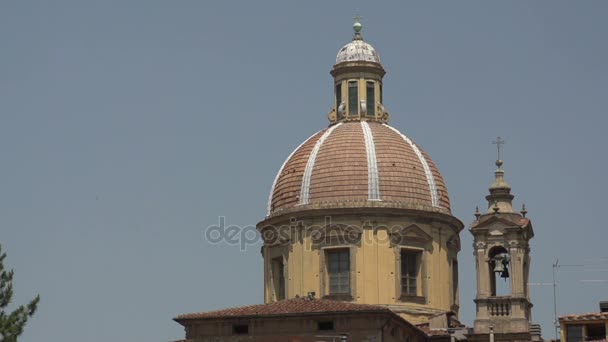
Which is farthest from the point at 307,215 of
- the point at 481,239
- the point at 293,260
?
the point at 481,239

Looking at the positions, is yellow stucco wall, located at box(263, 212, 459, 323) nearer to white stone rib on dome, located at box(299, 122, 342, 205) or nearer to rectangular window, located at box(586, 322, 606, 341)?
white stone rib on dome, located at box(299, 122, 342, 205)

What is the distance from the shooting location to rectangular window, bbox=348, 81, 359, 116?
112 meters

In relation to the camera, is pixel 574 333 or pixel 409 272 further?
pixel 409 272

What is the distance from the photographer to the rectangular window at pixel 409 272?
107m

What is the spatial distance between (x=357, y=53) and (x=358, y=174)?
6545 millimetres

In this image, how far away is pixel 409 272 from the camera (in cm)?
10700

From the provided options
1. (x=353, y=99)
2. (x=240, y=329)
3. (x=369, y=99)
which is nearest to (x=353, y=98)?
(x=353, y=99)

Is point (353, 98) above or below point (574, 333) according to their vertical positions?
above

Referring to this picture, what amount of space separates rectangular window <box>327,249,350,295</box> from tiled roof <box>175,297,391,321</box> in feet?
22.7

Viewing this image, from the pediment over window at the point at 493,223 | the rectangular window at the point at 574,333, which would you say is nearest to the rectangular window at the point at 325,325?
the pediment over window at the point at 493,223

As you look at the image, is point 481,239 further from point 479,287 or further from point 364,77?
point 364,77

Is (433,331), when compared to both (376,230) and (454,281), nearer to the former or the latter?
(376,230)

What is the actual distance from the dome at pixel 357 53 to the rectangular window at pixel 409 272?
9542 millimetres

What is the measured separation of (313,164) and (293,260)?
4443mm
